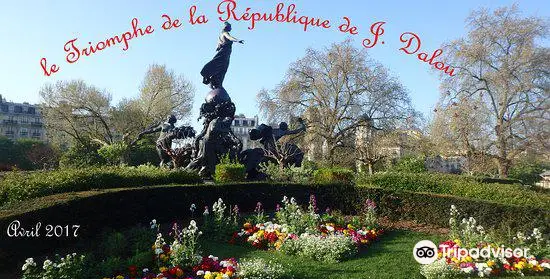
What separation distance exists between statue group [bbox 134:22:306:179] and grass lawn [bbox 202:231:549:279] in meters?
7.84

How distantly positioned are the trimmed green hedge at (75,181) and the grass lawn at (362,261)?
3.27 m

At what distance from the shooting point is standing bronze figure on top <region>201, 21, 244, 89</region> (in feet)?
60.1

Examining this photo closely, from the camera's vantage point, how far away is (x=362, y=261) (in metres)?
7.30

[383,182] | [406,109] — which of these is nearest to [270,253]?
[383,182]

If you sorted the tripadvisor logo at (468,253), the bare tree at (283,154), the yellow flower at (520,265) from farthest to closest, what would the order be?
the bare tree at (283,154) → the tripadvisor logo at (468,253) → the yellow flower at (520,265)

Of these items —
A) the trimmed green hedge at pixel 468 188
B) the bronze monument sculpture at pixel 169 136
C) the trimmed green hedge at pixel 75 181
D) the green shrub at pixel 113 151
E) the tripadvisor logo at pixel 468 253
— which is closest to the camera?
the tripadvisor logo at pixel 468 253

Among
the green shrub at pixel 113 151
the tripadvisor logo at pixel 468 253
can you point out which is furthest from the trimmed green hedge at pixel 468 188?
the green shrub at pixel 113 151

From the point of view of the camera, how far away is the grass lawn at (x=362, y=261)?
6594 mm

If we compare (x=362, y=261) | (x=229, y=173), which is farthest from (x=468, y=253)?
(x=229, y=173)

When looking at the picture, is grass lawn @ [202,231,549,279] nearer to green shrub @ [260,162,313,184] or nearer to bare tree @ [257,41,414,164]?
green shrub @ [260,162,313,184]

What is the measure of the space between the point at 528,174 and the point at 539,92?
18.5m

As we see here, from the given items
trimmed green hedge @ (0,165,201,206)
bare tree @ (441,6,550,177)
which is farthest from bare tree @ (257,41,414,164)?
trimmed green hedge @ (0,165,201,206)

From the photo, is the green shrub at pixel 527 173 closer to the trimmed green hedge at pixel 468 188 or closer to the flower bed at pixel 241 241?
the trimmed green hedge at pixel 468 188

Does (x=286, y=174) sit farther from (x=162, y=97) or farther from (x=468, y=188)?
(x=162, y=97)
